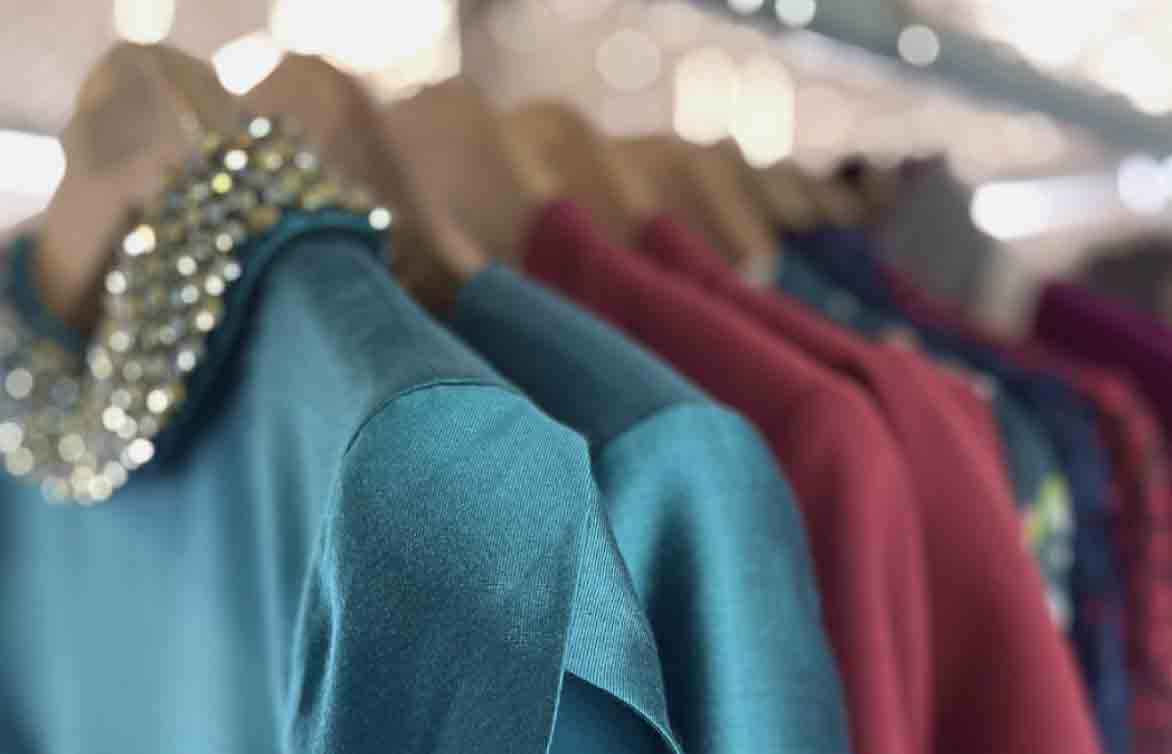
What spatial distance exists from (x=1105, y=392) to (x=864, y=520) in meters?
0.23

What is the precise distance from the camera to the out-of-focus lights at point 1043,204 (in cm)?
77

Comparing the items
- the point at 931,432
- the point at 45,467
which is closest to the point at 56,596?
the point at 45,467

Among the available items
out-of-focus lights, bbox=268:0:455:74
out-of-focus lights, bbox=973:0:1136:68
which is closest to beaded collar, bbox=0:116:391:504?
out-of-focus lights, bbox=268:0:455:74

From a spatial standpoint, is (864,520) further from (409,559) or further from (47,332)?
(47,332)

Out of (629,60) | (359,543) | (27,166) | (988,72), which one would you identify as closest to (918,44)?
(988,72)

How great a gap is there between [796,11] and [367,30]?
0.41m

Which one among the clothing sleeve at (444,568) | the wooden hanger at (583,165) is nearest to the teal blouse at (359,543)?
the clothing sleeve at (444,568)

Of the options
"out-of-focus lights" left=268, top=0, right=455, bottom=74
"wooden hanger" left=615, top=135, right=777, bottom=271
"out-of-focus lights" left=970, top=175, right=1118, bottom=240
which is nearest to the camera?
"wooden hanger" left=615, top=135, right=777, bottom=271

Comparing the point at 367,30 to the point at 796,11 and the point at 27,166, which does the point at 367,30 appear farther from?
the point at 796,11

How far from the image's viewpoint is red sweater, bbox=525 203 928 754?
27 cm

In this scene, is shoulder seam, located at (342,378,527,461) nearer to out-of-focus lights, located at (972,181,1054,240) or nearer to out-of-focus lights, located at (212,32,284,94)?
out-of-focus lights, located at (212,32,284,94)

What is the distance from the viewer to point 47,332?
36 centimetres

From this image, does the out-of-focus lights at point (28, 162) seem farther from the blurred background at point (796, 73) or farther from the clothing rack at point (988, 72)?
the clothing rack at point (988, 72)

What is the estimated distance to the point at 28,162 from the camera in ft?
1.59
